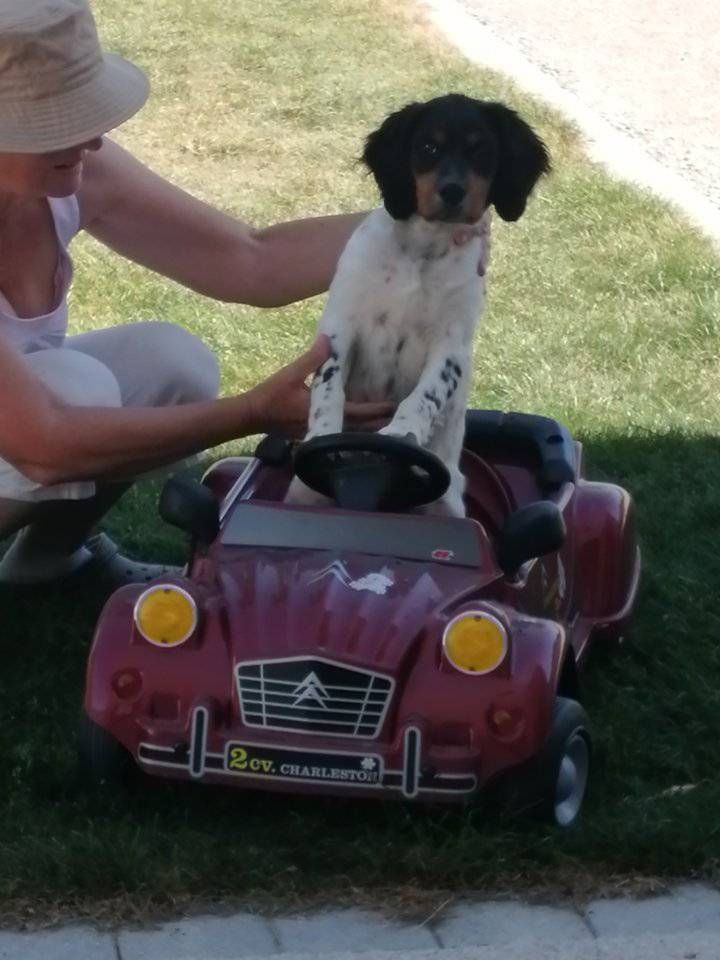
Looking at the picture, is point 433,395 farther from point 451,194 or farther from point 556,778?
point 556,778

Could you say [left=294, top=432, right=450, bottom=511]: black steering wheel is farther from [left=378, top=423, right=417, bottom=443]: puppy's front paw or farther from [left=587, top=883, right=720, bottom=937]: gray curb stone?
[left=587, top=883, right=720, bottom=937]: gray curb stone

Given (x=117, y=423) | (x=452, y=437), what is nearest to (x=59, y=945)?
(x=117, y=423)

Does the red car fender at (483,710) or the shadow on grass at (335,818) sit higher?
the red car fender at (483,710)

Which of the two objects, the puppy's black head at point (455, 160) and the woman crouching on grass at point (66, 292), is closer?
the woman crouching on grass at point (66, 292)

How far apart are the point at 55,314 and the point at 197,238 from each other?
0.46 m

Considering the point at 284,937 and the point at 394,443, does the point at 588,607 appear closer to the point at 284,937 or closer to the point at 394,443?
the point at 394,443

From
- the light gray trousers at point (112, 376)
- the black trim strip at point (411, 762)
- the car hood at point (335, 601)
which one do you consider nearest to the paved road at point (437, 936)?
the black trim strip at point (411, 762)

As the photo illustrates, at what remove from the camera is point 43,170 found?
3355 mm

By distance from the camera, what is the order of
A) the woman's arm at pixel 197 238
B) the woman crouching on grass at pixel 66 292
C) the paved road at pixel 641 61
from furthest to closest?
the paved road at pixel 641 61 → the woman's arm at pixel 197 238 → the woman crouching on grass at pixel 66 292

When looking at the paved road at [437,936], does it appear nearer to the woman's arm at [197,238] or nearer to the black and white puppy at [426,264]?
the black and white puppy at [426,264]

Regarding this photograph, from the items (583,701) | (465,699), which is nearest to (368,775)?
(465,699)

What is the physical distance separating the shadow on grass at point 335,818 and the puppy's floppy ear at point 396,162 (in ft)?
3.42

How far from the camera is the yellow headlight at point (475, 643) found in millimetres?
2904

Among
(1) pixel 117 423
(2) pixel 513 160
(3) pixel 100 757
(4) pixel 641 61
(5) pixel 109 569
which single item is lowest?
(4) pixel 641 61
